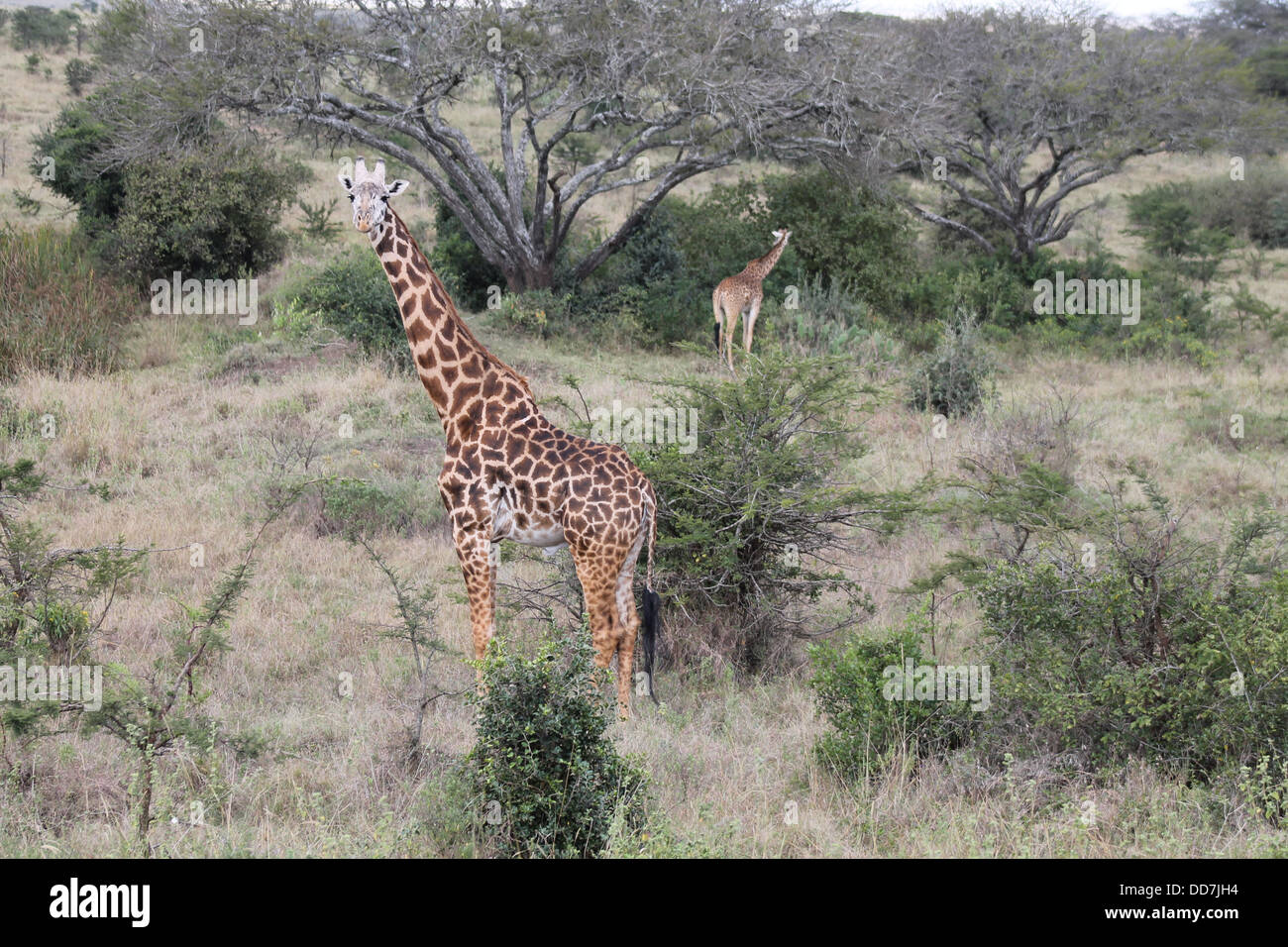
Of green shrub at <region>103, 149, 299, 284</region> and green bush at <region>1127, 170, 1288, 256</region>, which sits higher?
green bush at <region>1127, 170, 1288, 256</region>

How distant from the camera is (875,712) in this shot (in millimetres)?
5922

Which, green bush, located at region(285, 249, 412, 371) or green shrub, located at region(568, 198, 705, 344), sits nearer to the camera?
green bush, located at region(285, 249, 412, 371)

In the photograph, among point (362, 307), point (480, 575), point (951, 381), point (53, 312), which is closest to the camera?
point (480, 575)

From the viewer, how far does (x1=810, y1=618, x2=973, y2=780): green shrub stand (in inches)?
229

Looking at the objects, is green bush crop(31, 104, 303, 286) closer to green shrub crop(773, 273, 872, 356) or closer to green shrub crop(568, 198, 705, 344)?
green shrub crop(568, 198, 705, 344)

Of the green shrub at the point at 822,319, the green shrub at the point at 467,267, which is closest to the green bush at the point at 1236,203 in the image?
the green shrub at the point at 822,319

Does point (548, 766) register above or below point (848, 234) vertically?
Answer: below

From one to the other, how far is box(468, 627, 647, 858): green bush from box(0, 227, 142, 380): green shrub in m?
10.8

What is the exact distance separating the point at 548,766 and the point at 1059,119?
71.9 ft

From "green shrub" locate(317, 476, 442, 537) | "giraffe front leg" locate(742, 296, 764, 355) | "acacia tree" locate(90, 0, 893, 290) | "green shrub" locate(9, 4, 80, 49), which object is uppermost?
"green shrub" locate(9, 4, 80, 49)

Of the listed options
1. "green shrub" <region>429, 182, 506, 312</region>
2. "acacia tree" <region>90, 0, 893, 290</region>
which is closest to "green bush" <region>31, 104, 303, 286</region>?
"acacia tree" <region>90, 0, 893, 290</region>

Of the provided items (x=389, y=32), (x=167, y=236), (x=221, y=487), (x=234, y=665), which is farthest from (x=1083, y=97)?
(x=234, y=665)

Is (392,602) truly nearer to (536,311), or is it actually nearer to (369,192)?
(369,192)

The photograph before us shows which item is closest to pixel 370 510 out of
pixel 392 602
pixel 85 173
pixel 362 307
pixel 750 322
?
pixel 392 602
